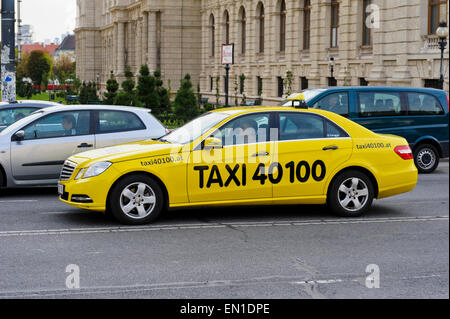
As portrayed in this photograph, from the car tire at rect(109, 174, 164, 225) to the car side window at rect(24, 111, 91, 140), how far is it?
11.6 feet

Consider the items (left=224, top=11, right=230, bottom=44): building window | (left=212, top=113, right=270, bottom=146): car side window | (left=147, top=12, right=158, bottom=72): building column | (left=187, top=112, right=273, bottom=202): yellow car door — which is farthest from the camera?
(left=147, top=12, right=158, bottom=72): building column

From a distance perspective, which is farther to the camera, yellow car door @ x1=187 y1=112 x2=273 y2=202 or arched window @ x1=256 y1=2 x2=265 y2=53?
arched window @ x1=256 y1=2 x2=265 y2=53

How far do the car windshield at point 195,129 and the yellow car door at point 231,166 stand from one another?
0.20 m

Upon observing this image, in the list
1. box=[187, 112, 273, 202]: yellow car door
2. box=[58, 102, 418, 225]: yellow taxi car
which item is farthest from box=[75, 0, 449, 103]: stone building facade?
box=[187, 112, 273, 202]: yellow car door

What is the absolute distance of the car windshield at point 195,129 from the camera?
975 cm

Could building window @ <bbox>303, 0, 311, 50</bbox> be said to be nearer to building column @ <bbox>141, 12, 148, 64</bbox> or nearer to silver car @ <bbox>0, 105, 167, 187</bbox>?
silver car @ <bbox>0, 105, 167, 187</bbox>

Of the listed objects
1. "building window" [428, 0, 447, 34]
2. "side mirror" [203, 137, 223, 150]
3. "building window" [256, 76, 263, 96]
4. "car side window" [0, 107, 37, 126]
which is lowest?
"side mirror" [203, 137, 223, 150]

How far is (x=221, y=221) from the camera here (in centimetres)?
980

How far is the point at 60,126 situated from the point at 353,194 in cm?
533

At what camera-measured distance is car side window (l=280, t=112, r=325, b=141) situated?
32.5ft

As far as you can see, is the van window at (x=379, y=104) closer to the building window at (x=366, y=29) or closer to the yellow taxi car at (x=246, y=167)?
the yellow taxi car at (x=246, y=167)
